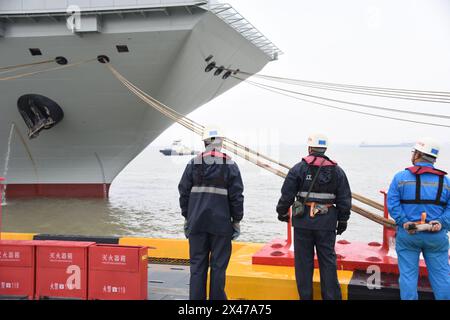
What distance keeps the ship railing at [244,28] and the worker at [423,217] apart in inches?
343

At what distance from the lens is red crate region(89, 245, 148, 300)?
4.47 m

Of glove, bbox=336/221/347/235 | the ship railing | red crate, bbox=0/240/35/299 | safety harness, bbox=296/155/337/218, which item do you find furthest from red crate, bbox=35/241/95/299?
the ship railing

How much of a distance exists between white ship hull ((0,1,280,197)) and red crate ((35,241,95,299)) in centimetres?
842

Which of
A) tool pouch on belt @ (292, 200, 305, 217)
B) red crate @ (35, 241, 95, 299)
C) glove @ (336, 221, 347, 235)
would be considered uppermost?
tool pouch on belt @ (292, 200, 305, 217)

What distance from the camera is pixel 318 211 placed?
13.3 ft

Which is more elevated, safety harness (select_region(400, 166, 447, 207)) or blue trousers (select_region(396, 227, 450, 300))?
safety harness (select_region(400, 166, 447, 207))

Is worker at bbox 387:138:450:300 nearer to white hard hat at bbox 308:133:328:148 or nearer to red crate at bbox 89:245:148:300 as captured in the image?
white hard hat at bbox 308:133:328:148

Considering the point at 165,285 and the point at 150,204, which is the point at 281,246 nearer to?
the point at 165,285

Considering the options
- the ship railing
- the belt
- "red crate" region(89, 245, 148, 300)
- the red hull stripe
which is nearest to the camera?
the belt

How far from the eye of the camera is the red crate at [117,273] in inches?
176
